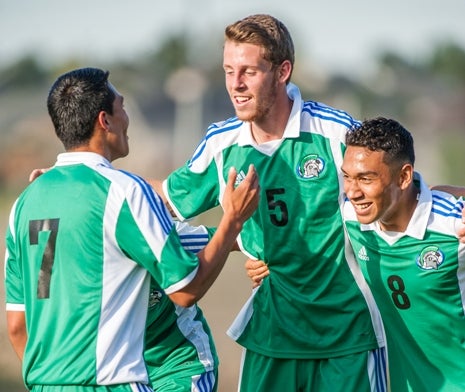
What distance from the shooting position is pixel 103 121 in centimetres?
664

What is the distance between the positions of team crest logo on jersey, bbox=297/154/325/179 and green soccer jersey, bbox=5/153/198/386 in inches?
52.9

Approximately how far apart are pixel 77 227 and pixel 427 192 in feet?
7.27

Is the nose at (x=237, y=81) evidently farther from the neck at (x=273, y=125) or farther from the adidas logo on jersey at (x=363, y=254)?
the adidas logo on jersey at (x=363, y=254)

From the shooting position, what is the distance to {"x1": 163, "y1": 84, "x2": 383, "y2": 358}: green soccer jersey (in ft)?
24.7

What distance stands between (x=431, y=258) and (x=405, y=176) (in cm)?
51

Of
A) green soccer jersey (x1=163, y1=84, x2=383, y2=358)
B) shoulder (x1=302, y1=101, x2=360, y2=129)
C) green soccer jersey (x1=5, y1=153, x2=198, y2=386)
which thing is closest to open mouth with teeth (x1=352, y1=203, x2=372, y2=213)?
green soccer jersey (x1=163, y1=84, x2=383, y2=358)

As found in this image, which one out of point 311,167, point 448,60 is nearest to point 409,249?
point 311,167

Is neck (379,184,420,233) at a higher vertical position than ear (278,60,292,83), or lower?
lower

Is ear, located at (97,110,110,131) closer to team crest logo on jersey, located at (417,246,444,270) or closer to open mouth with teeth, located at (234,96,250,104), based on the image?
open mouth with teeth, located at (234,96,250,104)

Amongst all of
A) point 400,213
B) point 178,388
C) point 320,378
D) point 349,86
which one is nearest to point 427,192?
point 400,213

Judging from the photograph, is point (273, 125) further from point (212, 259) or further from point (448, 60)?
point (448, 60)

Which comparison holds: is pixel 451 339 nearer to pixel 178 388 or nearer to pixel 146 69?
pixel 178 388

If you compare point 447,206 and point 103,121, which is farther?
point 447,206

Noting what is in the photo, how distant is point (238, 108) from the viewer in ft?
24.7
